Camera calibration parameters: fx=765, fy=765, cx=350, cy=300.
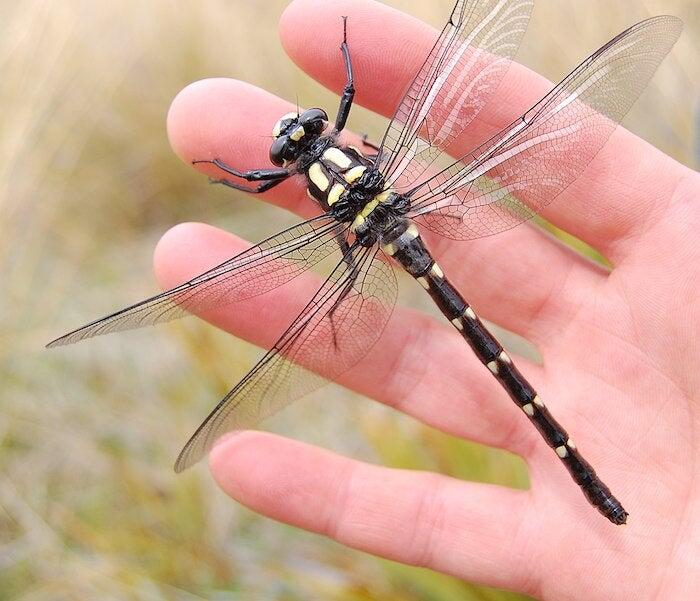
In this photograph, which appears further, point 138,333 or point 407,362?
point 138,333

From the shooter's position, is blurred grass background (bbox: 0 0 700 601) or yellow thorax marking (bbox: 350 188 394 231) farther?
blurred grass background (bbox: 0 0 700 601)

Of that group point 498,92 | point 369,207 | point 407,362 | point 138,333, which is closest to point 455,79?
point 498,92

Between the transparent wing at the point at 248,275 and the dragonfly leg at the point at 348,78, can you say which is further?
the dragonfly leg at the point at 348,78

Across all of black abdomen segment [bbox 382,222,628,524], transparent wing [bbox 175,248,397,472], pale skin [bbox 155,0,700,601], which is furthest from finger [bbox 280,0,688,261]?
transparent wing [bbox 175,248,397,472]

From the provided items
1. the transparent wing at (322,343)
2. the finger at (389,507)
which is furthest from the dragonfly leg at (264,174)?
the finger at (389,507)

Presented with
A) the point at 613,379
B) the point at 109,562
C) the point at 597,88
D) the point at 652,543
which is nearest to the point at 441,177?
the point at 597,88

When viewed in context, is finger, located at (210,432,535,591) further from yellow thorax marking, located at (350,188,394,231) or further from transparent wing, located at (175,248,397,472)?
yellow thorax marking, located at (350,188,394,231)

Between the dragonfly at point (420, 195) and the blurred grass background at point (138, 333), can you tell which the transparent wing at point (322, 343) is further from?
the blurred grass background at point (138, 333)

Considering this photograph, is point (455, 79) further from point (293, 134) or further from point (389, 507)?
point (389, 507)
